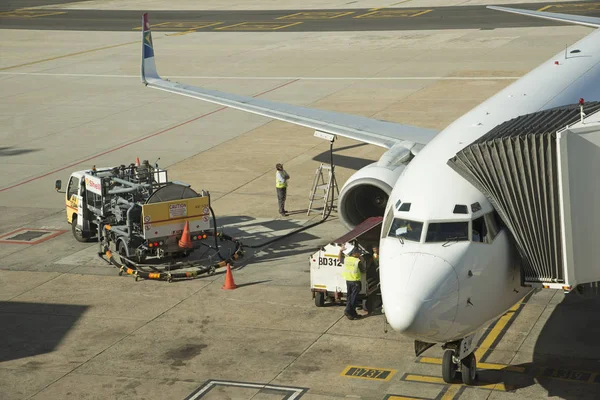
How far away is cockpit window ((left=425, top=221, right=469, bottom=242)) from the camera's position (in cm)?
1756

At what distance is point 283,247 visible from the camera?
29031mm

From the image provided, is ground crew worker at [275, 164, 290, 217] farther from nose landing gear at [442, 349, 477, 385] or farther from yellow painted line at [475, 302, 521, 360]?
nose landing gear at [442, 349, 477, 385]

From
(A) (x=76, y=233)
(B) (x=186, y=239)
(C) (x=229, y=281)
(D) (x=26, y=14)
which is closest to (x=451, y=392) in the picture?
(C) (x=229, y=281)

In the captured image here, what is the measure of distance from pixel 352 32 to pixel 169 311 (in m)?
52.5

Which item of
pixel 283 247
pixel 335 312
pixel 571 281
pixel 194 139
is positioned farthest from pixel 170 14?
pixel 571 281

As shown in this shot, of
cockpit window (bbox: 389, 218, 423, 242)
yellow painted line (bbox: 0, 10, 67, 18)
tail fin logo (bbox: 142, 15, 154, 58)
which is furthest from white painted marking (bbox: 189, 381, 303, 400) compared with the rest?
yellow painted line (bbox: 0, 10, 67, 18)

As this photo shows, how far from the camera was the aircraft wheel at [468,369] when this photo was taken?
62.2ft

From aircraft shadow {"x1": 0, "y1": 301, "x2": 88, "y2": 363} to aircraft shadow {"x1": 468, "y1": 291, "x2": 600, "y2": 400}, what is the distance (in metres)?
10.2

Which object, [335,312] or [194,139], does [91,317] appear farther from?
[194,139]

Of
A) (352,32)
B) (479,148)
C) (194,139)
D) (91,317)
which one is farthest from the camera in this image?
(352,32)

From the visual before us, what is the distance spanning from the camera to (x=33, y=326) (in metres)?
23.6

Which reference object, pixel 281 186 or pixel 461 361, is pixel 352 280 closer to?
pixel 461 361

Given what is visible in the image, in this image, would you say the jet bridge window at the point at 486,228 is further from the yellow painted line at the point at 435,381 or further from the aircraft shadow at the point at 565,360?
the yellow painted line at the point at 435,381

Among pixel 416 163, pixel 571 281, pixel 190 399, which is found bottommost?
pixel 190 399
